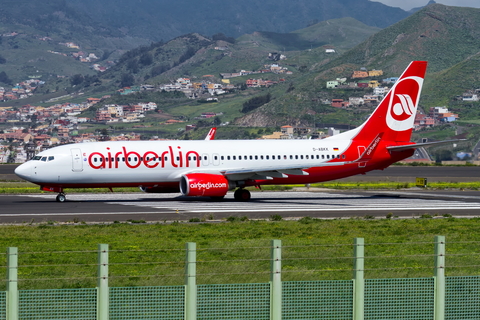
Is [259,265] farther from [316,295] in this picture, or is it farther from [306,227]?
[306,227]

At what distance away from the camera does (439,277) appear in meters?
13.5

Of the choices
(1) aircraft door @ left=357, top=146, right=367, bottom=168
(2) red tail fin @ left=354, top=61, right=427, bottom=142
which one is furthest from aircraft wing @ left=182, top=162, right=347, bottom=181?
(2) red tail fin @ left=354, top=61, right=427, bottom=142

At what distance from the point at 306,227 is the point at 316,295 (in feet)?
55.7

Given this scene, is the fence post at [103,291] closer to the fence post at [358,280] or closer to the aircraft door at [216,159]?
the fence post at [358,280]

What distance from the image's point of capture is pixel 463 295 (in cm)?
1433

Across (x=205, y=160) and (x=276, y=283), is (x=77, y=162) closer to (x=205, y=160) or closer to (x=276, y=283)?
(x=205, y=160)

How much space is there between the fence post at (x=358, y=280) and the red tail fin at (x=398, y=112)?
119ft

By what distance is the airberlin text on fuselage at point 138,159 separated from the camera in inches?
1706

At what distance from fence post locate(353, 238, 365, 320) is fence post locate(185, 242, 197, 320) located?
283cm

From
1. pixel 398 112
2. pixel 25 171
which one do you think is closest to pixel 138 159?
pixel 25 171

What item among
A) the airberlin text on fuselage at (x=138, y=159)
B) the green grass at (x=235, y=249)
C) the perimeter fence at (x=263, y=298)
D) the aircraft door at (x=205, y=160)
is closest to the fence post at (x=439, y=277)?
the perimeter fence at (x=263, y=298)

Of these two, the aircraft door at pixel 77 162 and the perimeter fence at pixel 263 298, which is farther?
the aircraft door at pixel 77 162

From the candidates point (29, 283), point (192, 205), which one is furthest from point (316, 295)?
point (192, 205)

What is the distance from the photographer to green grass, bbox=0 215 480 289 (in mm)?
17438
